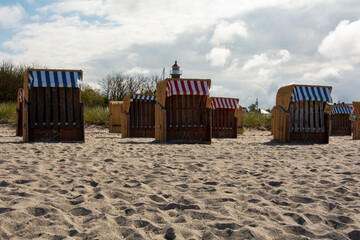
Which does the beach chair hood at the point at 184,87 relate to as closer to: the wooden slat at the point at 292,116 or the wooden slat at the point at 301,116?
the wooden slat at the point at 292,116

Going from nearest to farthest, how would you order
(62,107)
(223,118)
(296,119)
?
(62,107)
(296,119)
(223,118)

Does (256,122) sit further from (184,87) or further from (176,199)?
(176,199)

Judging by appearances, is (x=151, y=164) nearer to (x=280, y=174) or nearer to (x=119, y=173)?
(x=119, y=173)

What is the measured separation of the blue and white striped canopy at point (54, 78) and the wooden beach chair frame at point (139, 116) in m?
4.05

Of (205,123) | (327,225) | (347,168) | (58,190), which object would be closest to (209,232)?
(327,225)

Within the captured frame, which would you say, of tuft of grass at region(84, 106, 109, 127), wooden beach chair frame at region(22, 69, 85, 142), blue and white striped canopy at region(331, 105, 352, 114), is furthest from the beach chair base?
blue and white striped canopy at region(331, 105, 352, 114)

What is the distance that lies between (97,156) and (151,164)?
127 centimetres

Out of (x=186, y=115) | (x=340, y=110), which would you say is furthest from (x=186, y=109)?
(x=340, y=110)

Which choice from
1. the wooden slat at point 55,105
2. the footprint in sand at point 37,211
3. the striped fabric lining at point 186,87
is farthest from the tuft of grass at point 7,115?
the footprint in sand at point 37,211

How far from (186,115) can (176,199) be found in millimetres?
6714

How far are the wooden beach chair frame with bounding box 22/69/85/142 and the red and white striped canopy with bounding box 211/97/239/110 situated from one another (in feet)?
20.8

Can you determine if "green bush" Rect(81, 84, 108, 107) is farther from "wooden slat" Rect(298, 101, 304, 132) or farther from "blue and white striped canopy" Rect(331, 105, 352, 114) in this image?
"wooden slat" Rect(298, 101, 304, 132)

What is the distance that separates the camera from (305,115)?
A: 10.8 m

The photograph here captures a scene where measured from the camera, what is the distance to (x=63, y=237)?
2.49 meters
